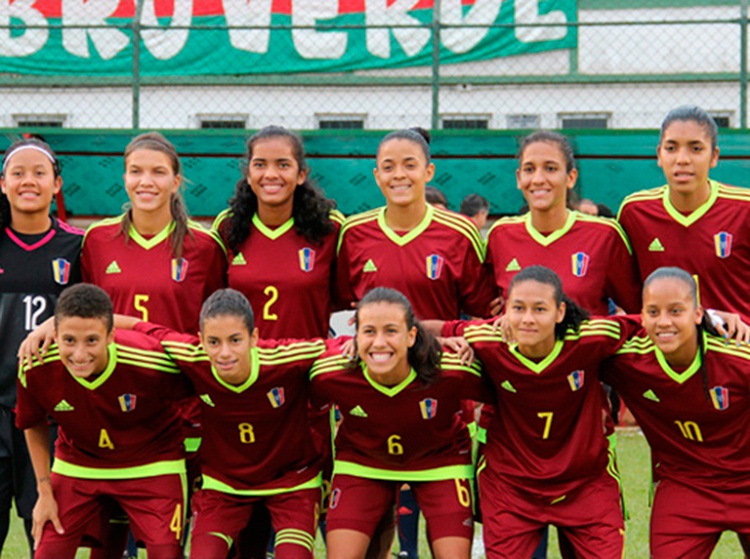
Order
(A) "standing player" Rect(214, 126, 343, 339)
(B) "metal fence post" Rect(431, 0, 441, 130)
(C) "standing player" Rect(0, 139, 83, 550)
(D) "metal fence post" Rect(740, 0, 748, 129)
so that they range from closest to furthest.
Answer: (C) "standing player" Rect(0, 139, 83, 550), (A) "standing player" Rect(214, 126, 343, 339), (D) "metal fence post" Rect(740, 0, 748, 129), (B) "metal fence post" Rect(431, 0, 441, 130)

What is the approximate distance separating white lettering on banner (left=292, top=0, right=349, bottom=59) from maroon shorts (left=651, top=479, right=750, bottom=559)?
256 inches

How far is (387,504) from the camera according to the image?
4.50m

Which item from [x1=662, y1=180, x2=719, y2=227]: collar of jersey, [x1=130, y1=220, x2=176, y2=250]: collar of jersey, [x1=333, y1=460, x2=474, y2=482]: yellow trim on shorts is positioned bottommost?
[x1=333, y1=460, x2=474, y2=482]: yellow trim on shorts

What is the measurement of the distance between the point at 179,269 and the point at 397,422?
1.16 metres

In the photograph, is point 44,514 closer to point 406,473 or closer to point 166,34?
point 406,473

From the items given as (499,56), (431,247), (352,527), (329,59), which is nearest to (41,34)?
(329,59)

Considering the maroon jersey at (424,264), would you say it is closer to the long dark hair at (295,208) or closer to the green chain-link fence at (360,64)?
the long dark hair at (295,208)

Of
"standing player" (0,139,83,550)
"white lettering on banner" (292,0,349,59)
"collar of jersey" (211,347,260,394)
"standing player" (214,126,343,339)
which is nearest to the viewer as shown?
"collar of jersey" (211,347,260,394)

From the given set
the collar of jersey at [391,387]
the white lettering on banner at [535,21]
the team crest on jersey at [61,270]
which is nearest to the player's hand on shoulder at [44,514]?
the team crest on jersey at [61,270]

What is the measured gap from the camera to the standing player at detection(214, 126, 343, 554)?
4.78m

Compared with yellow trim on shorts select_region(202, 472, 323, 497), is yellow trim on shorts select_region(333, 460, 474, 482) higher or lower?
higher

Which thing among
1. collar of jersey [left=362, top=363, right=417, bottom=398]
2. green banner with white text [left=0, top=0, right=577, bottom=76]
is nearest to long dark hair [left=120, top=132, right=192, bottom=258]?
collar of jersey [left=362, top=363, right=417, bottom=398]

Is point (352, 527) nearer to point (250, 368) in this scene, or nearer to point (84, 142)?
point (250, 368)

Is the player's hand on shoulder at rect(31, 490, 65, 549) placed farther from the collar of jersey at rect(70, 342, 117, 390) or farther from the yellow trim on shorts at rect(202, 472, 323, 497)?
the yellow trim on shorts at rect(202, 472, 323, 497)
